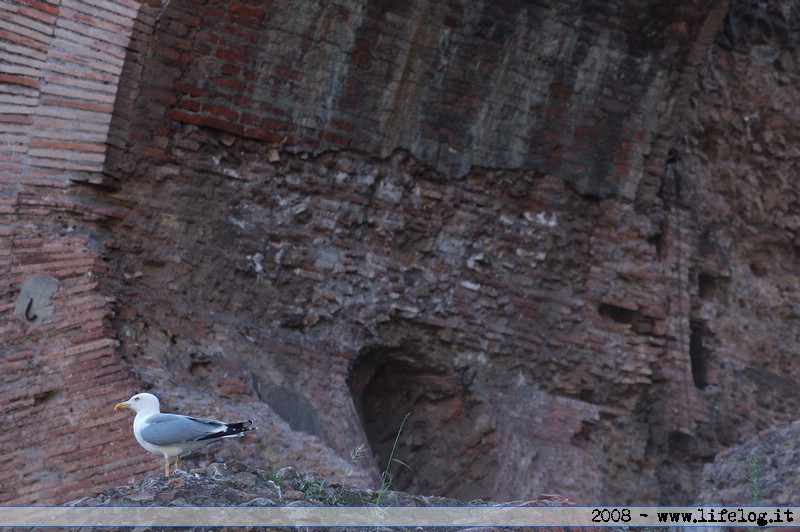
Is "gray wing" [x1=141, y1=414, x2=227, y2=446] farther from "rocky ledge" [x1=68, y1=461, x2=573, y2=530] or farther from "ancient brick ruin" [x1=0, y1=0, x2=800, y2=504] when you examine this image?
"ancient brick ruin" [x1=0, y1=0, x2=800, y2=504]

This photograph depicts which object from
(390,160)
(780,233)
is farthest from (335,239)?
(780,233)

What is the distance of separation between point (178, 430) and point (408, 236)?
3441 mm

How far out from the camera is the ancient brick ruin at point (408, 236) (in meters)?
6.09

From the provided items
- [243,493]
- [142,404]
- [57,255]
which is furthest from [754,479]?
[57,255]

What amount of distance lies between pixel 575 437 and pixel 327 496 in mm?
4073

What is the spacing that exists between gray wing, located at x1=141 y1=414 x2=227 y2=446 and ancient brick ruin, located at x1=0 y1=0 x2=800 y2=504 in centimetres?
127

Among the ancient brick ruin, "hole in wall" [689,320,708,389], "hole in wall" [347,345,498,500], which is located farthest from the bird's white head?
"hole in wall" [689,320,708,389]

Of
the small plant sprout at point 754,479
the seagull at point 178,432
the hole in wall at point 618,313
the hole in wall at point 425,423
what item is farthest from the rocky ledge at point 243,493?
the hole in wall at point 618,313

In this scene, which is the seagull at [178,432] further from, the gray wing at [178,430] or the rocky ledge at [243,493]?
the rocky ledge at [243,493]

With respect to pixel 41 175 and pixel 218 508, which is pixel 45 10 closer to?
pixel 41 175

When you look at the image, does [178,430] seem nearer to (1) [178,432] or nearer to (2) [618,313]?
(1) [178,432]

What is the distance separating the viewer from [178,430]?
4.22 metres

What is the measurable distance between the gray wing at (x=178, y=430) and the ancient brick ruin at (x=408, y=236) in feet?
4.17

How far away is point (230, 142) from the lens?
268 inches
